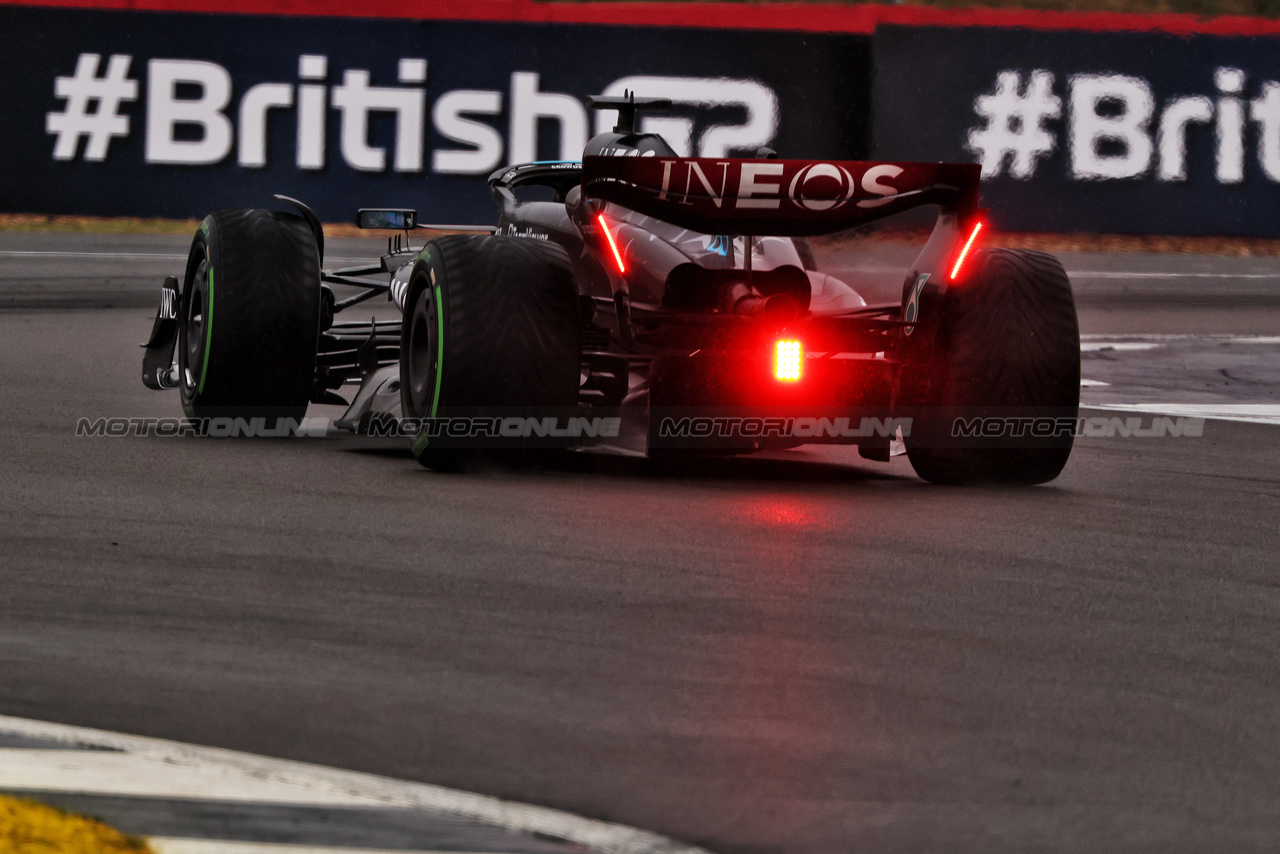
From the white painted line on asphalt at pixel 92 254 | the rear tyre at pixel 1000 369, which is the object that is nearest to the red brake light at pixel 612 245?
the rear tyre at pixel 1000 369

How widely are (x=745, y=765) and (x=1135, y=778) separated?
72 centimetres

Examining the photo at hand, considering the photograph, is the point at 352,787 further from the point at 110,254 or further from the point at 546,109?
the point at 546,109

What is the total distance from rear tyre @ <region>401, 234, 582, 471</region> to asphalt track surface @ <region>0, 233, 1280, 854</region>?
337mm

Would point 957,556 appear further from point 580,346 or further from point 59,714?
point 59,714

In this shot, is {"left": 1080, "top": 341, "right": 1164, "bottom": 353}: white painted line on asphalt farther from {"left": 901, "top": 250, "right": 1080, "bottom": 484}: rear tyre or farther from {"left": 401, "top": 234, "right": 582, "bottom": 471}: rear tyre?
{"left": 401, "top": 234, "right": 582, "bottom": 471}: rear tyre

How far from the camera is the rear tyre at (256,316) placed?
8023 mm

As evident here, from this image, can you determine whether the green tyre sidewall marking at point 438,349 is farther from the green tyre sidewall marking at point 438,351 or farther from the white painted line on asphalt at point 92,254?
the white painted line on asphalt at point 92,254

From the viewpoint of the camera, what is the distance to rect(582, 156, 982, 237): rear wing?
697cm

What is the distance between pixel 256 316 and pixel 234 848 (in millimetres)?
4971

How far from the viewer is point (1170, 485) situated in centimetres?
793

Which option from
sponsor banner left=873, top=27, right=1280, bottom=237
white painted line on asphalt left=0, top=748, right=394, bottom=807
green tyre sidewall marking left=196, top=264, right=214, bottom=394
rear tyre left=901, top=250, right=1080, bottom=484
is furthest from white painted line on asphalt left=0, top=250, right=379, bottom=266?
white painted line on asphalt left=0, top=748, right=394, bottom=807

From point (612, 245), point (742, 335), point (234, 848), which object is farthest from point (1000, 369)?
point (234, 848)

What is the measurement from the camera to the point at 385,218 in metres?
8.62

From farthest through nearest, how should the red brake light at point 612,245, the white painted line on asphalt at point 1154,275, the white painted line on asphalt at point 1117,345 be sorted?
the white painted line on asphalt at point 1154,275 < the white painted line on asphalt at point 1117,345 < the red brake light at point 612,245
